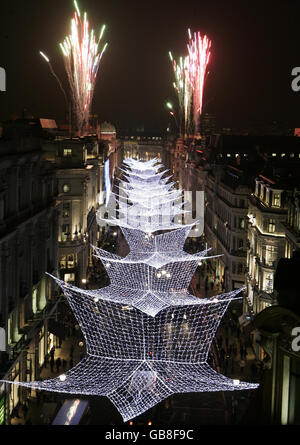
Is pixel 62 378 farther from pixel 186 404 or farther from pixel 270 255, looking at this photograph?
pixel 270 255

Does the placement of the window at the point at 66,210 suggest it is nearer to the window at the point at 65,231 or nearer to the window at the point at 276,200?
the window at the point at 65,231

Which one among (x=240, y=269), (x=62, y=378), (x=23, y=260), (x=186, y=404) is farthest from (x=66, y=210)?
(x=62, y=378)

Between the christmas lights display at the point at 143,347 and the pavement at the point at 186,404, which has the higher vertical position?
the christmas lights display at the point at 143,347

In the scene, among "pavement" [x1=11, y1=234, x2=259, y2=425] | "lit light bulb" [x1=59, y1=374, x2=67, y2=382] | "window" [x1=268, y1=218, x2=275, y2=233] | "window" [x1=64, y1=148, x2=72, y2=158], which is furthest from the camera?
"window" [x1=64, y1=148, x2=72, y2=158]

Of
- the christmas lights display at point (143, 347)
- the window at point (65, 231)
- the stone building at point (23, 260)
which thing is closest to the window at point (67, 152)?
the window at point (65, 231)

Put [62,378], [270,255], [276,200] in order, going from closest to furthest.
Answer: [62,378] → [270,255] → [276,200]

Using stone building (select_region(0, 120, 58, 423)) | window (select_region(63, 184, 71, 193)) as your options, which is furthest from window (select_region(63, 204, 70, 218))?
stone building (select_region(0, 120, 58, 423))

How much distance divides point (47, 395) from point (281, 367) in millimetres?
23489

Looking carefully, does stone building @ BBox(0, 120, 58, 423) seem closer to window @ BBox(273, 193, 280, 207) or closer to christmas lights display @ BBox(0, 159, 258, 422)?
christmas lights display @ BBox(0, 159, 258, 422)

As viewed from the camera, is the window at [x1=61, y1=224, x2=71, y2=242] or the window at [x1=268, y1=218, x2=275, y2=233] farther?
the window at [x1=61, y1=224, x2=71, y2=242]

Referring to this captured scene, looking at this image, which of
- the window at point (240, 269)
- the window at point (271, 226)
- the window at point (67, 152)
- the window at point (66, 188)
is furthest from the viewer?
the window at point (67, 152)

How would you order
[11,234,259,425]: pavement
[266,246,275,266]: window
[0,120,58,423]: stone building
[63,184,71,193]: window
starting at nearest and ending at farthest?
1. [11,234,259,425]: pavement
2. [0,120,58,423]: stone building
3. [266,246,275,266]: window
4. [63,184,71,193]: window

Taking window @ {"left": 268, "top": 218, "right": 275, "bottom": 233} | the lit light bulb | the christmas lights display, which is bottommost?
the christmas lights display

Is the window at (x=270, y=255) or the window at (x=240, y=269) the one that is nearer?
the window at (x=270, y=255)
